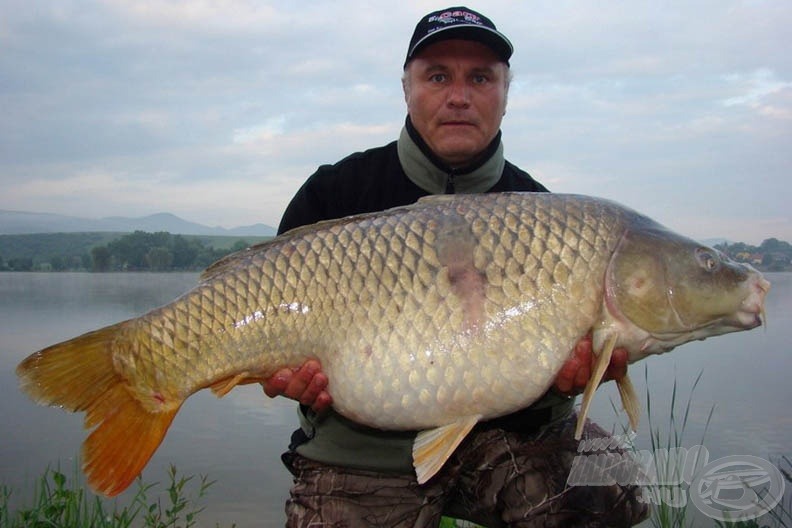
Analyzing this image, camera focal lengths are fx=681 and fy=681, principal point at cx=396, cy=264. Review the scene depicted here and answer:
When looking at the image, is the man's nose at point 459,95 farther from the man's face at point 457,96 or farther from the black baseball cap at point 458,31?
the black baseball cap at point 458,31

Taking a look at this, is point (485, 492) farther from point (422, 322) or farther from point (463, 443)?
point (422, 322)

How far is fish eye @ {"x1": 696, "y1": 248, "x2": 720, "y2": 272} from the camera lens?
5.07 ft

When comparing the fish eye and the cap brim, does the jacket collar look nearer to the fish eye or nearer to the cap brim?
the cap brim

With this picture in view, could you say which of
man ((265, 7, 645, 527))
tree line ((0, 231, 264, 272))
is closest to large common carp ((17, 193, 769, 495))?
man ((265, 7, 645, 527))

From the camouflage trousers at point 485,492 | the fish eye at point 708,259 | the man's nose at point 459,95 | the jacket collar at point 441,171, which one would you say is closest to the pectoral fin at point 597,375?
the fish eye at point 708,259

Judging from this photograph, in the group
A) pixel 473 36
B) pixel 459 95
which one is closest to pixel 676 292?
pixel 459 95

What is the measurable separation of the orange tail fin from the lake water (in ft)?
5.92

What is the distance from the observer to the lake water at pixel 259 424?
3666 millimetres

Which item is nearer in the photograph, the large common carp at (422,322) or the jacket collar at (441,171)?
the large common carp at (422,322)

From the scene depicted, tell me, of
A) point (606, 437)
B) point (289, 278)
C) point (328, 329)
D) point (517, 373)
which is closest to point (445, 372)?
point (517, 373)

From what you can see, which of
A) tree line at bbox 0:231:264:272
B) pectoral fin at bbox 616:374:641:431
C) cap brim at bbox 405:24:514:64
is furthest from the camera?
tree line at bbox 0:231:264:272

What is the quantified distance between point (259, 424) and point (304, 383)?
327 cm

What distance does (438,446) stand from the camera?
1.53 metres

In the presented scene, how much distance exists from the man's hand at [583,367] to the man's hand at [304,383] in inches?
21.8
